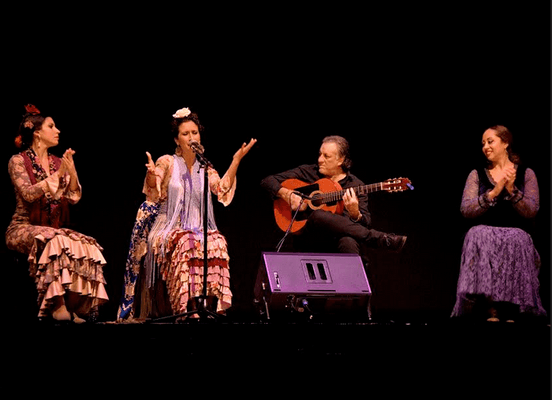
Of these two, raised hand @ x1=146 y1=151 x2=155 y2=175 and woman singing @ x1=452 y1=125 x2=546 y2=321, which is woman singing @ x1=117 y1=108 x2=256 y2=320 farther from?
woman singing @ x1=452 y1=125 x2=546 y2=321

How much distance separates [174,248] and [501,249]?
2.01m

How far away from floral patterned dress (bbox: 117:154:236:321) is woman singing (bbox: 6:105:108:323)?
399 mm

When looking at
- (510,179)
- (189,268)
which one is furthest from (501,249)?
(189,268)

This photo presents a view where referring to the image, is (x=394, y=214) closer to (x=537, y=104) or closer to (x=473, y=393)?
(x=537, y=104)

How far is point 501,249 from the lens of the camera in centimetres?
452

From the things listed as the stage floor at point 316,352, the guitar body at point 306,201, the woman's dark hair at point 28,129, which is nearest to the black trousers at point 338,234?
the guitar body at point 306,201

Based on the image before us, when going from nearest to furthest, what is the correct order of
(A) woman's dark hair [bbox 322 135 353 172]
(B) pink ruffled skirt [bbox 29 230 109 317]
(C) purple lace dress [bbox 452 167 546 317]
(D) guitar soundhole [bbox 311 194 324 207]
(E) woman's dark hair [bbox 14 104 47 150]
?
(B) pink ruffled skirt [bbox 29 230 109 317] < (C) purple lace dress [bbox 452 167 546 317] < (E) woman's dark hair [bbox 14 104 47 150] < (D) guitar soundhole [bbox 311 194 324 207] < (A) woman's dark hair [bbox 322 135 353 172]

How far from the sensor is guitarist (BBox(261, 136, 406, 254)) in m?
4.76

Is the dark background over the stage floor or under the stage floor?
over

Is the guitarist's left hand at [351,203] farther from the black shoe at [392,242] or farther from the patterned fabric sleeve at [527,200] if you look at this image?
the patterned fabric sleeve at [527,200]

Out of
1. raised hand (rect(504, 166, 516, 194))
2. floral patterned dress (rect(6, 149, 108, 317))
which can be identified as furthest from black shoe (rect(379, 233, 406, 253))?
floral patterned dress (rect(6, 149, 108, 317))

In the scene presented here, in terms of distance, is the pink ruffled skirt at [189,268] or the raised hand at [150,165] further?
the raised hand at [150,165]

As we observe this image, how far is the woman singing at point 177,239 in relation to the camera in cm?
447

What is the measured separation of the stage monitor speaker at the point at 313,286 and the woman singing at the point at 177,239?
0.33 m
